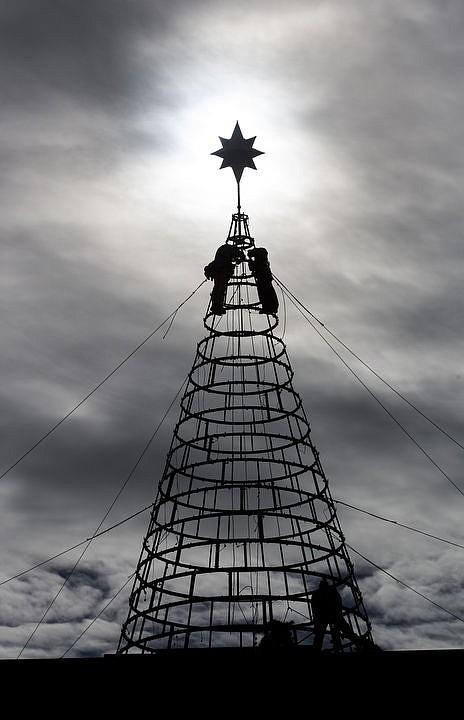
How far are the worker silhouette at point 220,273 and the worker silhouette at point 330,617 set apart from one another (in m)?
7.71

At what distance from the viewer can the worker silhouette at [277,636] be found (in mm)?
11695

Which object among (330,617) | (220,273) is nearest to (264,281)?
(220,273)

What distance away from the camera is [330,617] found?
12.7 meters

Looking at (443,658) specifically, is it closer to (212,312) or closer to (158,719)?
(158,719)

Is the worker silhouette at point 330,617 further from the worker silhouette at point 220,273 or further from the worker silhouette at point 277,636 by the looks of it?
the worker silhouette at point 220,273

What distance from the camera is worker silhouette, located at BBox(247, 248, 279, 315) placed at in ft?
58.4

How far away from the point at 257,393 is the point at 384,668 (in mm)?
8283

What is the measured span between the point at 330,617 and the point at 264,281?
8.63 m

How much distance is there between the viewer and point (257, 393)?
1680 centimetres

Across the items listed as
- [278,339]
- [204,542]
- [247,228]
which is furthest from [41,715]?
[247,228]

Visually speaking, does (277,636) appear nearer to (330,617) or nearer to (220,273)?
(330,617)

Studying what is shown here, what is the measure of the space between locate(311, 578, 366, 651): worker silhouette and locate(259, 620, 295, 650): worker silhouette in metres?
0.68

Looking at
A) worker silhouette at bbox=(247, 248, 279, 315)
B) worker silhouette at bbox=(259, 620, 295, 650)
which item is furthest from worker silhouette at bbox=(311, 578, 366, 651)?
worker silhouette at bbox=(247, 248, 279, 315)

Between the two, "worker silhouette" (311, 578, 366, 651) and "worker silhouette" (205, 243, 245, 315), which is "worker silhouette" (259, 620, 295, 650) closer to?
"worker silhouette" (311, 578, 366, 651)
